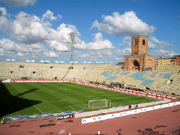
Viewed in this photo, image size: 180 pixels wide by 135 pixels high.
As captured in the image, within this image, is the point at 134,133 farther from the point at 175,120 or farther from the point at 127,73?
the point at 127,73

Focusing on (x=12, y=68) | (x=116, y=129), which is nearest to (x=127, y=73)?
(x=116, y=129)

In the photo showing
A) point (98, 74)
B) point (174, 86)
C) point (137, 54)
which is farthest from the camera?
point (98, 74)

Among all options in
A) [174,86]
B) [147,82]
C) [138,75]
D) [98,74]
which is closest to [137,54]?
[138,75]

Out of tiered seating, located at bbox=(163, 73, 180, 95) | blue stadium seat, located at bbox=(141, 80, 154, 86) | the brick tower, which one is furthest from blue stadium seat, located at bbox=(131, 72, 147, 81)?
tiered seating, located at bbox=(163, 73, 180, 95)

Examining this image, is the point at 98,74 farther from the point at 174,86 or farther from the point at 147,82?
the point at 174,86

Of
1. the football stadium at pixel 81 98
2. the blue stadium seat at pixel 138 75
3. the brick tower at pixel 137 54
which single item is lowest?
the football stadium at pixel 81 98

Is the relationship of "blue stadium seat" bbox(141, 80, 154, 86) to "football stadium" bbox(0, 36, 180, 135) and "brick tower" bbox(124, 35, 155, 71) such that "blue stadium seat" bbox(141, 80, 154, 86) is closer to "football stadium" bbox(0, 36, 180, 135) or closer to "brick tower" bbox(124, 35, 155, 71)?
"football stadium" bbox(0, 36, 180, 135)

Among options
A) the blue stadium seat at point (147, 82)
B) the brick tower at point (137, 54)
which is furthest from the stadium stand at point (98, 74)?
A: the brick tower at point (137, 54)

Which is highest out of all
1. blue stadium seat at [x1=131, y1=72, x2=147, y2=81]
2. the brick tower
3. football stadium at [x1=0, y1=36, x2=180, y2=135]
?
the brick tower

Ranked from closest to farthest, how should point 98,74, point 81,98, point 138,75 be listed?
point 81,98 → point 138,75 → point 98,74

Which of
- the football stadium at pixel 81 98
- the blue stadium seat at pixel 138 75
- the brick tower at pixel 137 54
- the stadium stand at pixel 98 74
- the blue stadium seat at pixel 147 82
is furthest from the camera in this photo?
the brick tower at pixel 137 54

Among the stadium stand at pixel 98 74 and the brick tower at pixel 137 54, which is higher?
the brick tower at pixel 137 54

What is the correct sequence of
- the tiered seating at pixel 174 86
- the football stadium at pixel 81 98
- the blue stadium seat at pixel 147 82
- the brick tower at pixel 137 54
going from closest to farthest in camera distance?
1. the football stadium at pixel 81 98
2. the tiered seating at pixel 174 86
3. the blue stadium seat at pixel 147 82
4. the brick tower at pixel 137 54

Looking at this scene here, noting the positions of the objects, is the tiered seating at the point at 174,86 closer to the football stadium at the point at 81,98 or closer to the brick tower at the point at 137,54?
the football stadium at the point at 81,98
